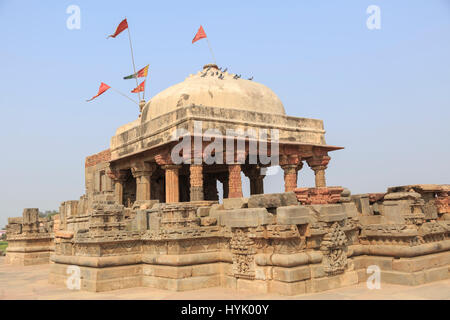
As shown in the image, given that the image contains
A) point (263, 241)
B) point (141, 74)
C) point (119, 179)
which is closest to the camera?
point (263, 241)

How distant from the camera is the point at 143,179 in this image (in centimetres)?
1543

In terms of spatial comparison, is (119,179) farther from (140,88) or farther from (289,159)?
(289,159)

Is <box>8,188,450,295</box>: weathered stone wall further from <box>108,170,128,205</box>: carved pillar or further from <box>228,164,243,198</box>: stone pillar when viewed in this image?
<box>108,170,128,205</box>: carved pillar

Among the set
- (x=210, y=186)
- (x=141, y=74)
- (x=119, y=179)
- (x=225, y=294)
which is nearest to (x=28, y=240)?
(x=119, y=179)

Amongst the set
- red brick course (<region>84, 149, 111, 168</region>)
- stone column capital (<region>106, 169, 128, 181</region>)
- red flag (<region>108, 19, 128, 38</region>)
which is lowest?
stone column capital (<region>106, 169, 128, 181</region>)

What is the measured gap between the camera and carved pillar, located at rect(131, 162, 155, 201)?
49.9 ft

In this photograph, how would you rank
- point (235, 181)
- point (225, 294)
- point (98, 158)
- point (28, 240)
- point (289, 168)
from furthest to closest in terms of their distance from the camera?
1. point (98, 158)
2. point (289, 168)
3. point (235, 181)
4. point (28, 240)
5. point (225, 294)

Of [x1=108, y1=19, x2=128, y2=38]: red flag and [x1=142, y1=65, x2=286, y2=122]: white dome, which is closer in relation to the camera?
[x1=142, y1=65, x2=286, y2=122]: white dome

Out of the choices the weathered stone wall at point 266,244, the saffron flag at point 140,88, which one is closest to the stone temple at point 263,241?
the weathered stone wall at point 266,244

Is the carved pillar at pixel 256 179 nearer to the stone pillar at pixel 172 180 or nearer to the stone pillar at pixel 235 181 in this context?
the stone pillar at pixel 235 181

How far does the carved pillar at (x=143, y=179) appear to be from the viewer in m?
15.2

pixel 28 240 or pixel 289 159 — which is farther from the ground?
pixel 289 159

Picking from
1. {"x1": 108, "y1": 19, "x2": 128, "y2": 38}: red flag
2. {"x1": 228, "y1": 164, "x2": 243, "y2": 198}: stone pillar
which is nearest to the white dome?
{"x1": 228, "y1": 164, "x2": 243, "y2": 198}: stone pillar
